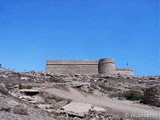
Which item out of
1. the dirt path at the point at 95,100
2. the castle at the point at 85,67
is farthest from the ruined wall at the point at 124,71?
the dirt path at the point at 95,100

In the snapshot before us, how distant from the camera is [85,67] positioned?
43.3 metres

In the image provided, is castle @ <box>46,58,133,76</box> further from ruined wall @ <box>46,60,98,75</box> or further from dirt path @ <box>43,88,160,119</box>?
dirt path @ <box>43,88,160,119</box>

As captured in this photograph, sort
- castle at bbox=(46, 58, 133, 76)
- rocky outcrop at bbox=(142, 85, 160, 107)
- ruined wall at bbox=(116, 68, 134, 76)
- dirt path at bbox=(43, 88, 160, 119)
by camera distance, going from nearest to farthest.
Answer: dirt path at bbox=(43, 88, 160, 119) < rocky outcrop at bbox=(142, 85, 160, 107) < castle at bbox=(46, 58, 133, 76) < ruined wall at bbox=(116, 68, 134, 76)

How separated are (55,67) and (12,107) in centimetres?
3526

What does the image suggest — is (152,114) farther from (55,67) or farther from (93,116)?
(55,67)

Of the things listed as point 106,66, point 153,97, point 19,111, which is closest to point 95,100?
point 153,97

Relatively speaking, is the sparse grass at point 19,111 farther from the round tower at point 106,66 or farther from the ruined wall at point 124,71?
the ruined wall at point 124,71

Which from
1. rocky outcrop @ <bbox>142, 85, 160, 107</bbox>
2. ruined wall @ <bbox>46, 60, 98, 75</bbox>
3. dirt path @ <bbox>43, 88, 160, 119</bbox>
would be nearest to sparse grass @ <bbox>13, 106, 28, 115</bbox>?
dirt path @ <bbox>43, 88, 160, 119</bbox>

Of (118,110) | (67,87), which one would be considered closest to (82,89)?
(67,87)

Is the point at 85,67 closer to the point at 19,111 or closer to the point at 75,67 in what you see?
the point at 75,67

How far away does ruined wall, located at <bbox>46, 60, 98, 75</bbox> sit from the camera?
1704 inches

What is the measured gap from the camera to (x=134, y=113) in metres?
12.8

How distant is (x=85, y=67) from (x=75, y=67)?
1.51 metres

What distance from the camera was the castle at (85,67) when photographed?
42281 mm
